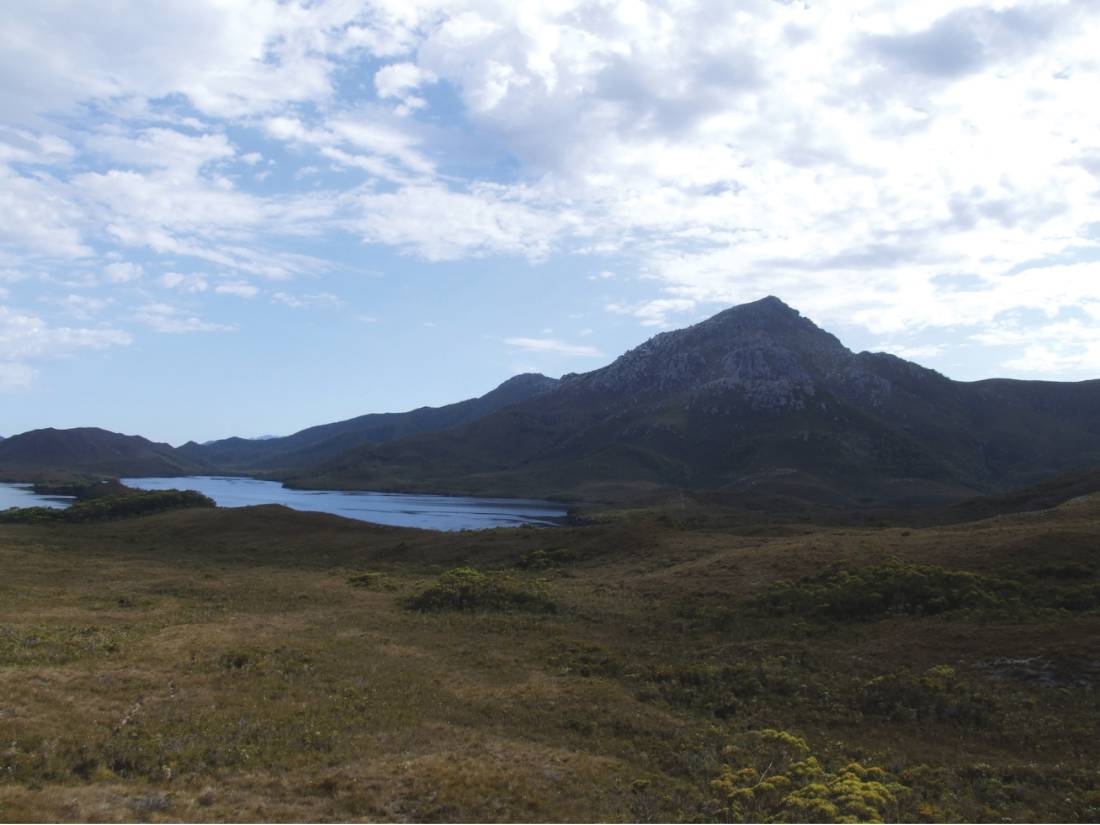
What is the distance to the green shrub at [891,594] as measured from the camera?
3909cm

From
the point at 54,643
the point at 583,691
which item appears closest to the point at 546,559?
the point at 583,691

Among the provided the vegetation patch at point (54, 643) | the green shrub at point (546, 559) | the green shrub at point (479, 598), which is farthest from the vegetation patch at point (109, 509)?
the vegetation patch at point (54, 643)

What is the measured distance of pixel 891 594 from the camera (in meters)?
41.1

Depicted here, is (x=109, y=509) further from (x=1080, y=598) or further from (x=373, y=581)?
(x=1080, y=598)

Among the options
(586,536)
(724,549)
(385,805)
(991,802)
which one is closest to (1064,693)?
(991,802)

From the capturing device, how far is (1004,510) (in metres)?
122

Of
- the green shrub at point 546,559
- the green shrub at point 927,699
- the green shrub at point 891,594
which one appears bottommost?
the green shrub at point 546,559

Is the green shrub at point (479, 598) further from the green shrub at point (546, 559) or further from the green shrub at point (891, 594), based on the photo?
the green shrub at point (546, 559)

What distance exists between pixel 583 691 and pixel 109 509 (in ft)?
365

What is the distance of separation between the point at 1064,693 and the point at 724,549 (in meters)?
38.9

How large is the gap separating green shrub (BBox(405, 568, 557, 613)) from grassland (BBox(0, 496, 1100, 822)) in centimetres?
24

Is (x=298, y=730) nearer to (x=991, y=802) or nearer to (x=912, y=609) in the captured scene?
(x=991, y=802)

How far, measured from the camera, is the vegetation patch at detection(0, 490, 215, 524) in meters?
108

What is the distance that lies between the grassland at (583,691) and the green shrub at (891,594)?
0.21 metres
